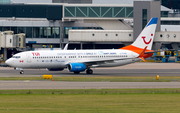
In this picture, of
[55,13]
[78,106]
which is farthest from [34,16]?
[78,106]

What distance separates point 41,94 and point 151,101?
31.1 feet

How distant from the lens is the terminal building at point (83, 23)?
89438 millimetres

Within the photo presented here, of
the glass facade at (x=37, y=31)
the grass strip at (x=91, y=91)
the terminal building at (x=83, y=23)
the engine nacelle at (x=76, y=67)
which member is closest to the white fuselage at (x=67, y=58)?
the engine nacelle at (x=76, y=67)

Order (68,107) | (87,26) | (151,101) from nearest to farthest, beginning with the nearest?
(68,107) → (151,101) → (87,26)

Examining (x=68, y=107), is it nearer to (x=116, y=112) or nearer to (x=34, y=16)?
(x=116, y=112)

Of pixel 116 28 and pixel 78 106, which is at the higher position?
pixel 116 28

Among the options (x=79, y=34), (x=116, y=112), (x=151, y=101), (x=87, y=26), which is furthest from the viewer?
(x=87, y=26)

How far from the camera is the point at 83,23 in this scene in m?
98.4

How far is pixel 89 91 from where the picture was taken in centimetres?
3002

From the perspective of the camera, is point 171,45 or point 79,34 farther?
point 171,45

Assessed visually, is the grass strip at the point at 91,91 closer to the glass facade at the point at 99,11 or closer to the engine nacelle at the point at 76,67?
the engine nacelle at the point at 76,67

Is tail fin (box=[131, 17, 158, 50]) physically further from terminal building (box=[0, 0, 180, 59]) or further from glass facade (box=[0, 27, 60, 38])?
glass facade (box=[0, 27, 60, 38])

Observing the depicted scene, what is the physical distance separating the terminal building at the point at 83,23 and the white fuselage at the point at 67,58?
35.9 m

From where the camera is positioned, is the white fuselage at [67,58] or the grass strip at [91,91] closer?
the grass strip at [91,91]
